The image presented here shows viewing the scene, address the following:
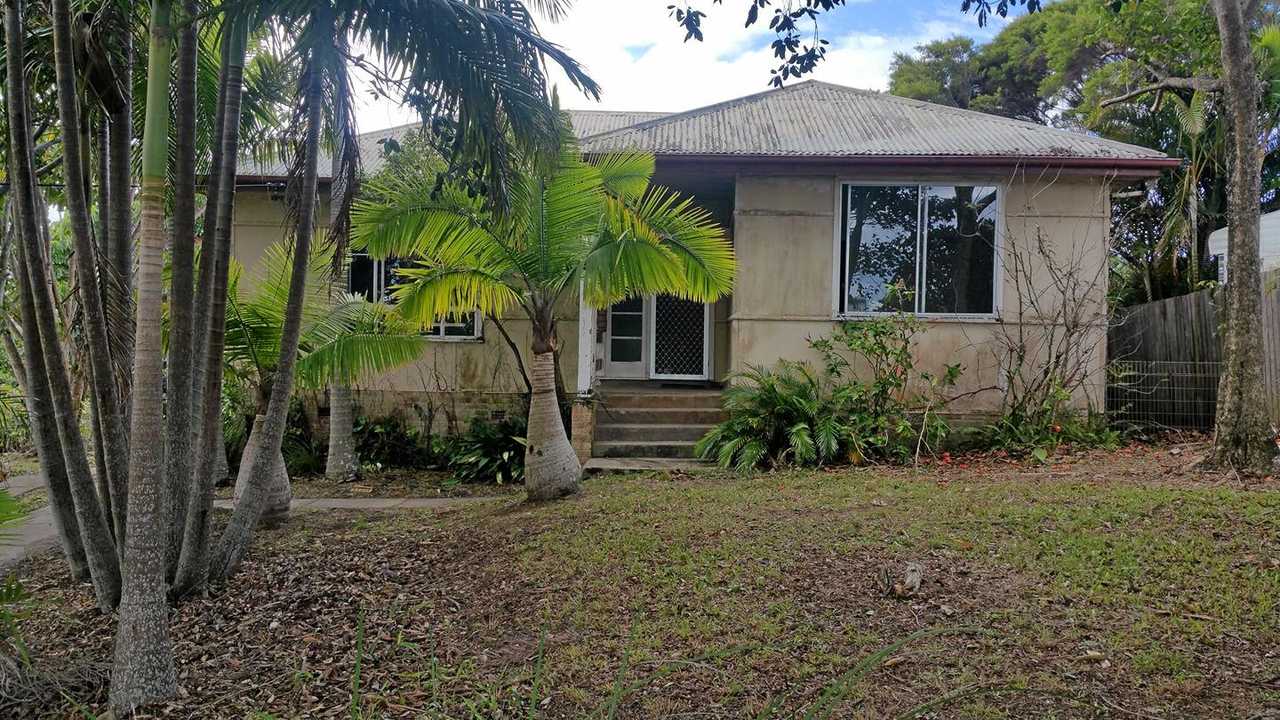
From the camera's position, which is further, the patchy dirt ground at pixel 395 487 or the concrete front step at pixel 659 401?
the concrete front step at pixel 659 401

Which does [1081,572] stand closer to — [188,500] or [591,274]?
[591,274]

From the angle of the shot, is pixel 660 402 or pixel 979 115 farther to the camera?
pixel 979 115

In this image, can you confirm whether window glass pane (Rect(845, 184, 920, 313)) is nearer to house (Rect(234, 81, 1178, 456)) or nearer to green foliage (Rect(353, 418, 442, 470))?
house (Rect(234, 81, 1178, 456))

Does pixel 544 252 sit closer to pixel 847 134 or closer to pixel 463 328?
pixel 463 328

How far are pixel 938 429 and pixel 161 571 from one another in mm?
7610

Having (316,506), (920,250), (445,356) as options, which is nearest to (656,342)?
(445,356)

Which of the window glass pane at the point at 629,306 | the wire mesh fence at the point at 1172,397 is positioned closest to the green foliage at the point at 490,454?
the window glass pane at the point at 629,306

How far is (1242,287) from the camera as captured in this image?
6.63 m

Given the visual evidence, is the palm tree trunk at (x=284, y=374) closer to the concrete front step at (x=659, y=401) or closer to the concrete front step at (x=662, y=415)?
the concrete front step at (x=662, y=415)

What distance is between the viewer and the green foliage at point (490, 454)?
932cm

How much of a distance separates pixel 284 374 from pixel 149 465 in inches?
58.4

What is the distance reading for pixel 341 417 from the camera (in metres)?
9.36

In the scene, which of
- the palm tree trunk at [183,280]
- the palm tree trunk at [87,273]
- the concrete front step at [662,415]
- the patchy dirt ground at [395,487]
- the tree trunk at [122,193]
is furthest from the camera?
the concrete front step at [662,415]

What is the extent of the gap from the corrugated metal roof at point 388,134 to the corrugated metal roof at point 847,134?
1.17 m
